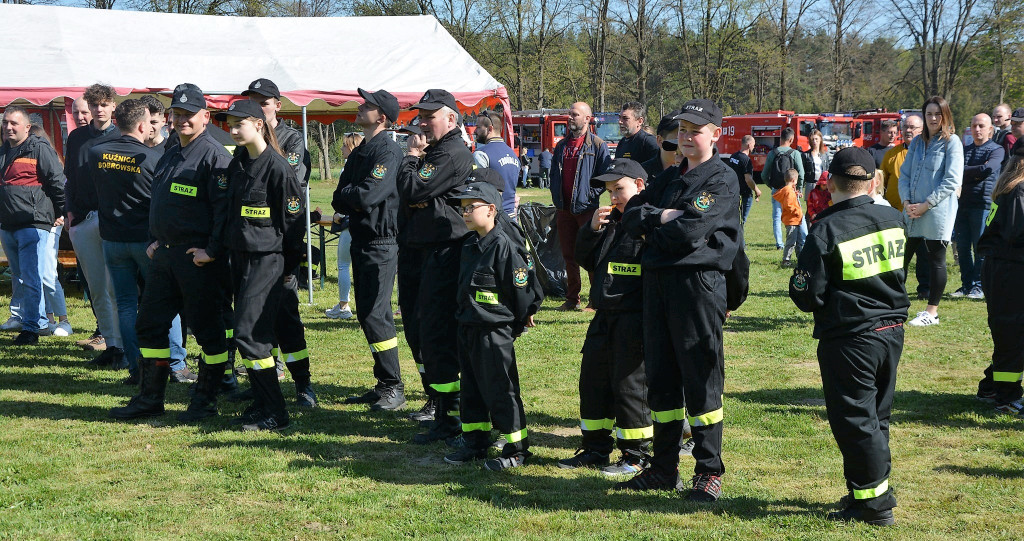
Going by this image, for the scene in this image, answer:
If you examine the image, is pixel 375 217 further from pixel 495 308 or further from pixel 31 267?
pixel 31 267

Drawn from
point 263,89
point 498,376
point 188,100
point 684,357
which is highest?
point 263,89

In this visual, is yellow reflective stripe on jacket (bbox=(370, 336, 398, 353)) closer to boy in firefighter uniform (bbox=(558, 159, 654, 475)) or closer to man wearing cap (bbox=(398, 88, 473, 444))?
man wearing cap (bbox=(398, 88, 473, 444))

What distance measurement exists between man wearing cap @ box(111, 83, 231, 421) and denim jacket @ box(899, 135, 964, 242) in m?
6.53

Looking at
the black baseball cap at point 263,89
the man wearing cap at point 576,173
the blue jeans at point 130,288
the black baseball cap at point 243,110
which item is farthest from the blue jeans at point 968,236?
the blue jeans at point 130,288

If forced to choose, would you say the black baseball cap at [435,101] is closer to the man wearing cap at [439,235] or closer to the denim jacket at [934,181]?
the man wearing cap at [439,235]

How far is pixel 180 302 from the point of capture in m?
6.37

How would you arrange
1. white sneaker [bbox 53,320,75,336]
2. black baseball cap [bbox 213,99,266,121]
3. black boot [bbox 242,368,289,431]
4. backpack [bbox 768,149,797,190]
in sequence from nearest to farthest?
1. black baseball cap [bbox 213,99,266,121]
2. black boot [bbox 242,368,289,431]
3. white sneaker [bbox 53,320,75,336]
4. backpack [bbox 768,149,797,190]

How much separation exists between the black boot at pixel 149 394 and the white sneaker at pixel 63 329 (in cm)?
333

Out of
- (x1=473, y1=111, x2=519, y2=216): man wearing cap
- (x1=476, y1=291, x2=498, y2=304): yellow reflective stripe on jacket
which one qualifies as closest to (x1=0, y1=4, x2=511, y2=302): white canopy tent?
(x1=473, y1=111, x2=519, y2=216): man wearing cap

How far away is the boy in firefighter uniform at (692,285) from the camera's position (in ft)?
14.2

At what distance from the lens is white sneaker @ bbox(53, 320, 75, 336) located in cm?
920

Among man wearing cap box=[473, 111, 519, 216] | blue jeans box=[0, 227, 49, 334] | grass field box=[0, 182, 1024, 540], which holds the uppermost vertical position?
man wearing cap box=[473, 111, 519, 216]

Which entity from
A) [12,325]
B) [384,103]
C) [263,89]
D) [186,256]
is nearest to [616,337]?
[384,103]

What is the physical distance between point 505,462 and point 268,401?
1796 millimetres
